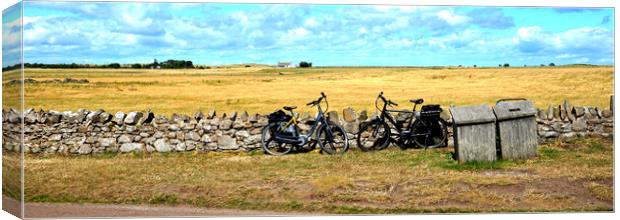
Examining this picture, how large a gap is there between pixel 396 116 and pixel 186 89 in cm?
360

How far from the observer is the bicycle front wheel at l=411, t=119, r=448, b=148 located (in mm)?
14859

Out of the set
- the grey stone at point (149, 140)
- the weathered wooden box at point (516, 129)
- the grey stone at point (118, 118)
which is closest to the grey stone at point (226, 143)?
the grey stone at point (149, 140)

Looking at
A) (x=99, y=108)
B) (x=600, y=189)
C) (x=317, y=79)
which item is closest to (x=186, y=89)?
(x=99, y=108)

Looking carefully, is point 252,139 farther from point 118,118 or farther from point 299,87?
point 118,118

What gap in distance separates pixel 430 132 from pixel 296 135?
2315mm

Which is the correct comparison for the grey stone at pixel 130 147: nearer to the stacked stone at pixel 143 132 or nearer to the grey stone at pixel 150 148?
the stacked stone at pixel 143 132

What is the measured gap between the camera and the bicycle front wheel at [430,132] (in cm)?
1486

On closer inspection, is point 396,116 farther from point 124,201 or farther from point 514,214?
point 124,201

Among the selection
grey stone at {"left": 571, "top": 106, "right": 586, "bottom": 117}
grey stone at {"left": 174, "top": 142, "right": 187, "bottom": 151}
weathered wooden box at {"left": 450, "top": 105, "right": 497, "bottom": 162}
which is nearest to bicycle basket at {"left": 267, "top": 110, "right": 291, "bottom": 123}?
grey stone at {"left": 174, "top": 142, "right": 187, "bottom": 151}

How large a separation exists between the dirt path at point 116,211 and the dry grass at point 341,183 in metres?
0.15

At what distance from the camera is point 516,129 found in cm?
1360

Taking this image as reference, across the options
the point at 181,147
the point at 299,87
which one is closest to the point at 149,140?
the point at 181,147

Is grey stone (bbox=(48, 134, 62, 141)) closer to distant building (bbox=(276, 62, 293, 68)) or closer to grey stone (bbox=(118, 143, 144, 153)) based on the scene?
grey stone (bbox=(118, 143, 144, 153))

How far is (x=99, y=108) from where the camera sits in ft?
48.8
